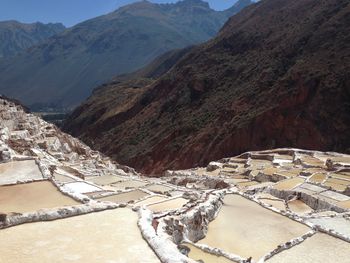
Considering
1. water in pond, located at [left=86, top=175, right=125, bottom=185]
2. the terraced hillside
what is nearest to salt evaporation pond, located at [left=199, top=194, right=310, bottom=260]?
the terraced hillside

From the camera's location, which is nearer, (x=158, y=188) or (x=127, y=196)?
(x=127, y=196)

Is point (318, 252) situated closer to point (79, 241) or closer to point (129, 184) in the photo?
point (79, 241)

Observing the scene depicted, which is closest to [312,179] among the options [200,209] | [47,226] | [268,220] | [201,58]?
[268,220]

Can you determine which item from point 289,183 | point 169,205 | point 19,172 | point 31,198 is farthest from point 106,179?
point 289,183

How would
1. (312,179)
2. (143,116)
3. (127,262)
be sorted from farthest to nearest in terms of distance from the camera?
(143,116) < (312,179) < (127,262)

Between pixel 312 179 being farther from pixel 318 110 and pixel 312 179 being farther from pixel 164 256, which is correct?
pixel 318 110

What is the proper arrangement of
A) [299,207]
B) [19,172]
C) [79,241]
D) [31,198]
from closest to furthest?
[79,241] < [31,198] < [19,172] < [299,207]
